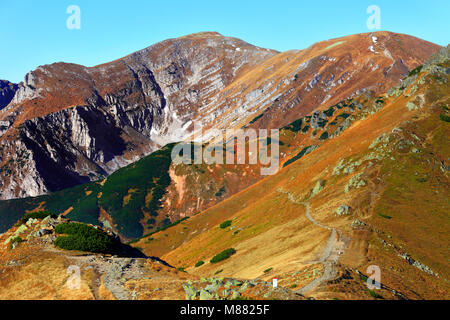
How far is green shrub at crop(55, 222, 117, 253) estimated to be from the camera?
35.7m

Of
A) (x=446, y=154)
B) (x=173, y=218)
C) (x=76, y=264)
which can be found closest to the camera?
(x=76, y=264)

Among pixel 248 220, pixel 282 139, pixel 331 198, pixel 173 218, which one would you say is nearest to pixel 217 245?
pixel 248 220

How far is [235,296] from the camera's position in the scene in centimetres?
2181

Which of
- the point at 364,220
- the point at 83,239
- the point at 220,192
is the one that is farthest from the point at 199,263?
the point at 220,192

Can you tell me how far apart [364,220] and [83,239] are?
115 ft

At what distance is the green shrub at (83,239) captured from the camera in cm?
3566

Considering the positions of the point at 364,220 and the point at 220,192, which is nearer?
the point at 364,220

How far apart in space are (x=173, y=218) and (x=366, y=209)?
123 meters

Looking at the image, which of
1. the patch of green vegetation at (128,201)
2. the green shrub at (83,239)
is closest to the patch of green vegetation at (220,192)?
the patch of green vegetation at (128,201)

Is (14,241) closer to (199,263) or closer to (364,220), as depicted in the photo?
(199,263)

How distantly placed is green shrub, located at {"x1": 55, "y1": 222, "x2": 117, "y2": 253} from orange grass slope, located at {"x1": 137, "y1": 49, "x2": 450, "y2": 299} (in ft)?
59.4

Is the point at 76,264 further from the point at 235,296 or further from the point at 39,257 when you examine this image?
the point at 235,296

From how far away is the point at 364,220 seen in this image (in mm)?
44031

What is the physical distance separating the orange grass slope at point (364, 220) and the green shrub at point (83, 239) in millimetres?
18119
